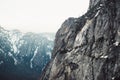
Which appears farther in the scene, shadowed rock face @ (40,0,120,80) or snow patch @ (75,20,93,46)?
snow patch @ (75,20,93,46)

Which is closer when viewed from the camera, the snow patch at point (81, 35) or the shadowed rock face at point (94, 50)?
the shadowed rock face at point (94, 50)

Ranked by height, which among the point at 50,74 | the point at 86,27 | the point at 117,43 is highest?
the point at 86,27

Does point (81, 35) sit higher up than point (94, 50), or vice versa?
point (81, 35)

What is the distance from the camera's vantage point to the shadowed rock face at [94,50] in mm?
71750

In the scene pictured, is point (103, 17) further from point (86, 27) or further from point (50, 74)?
point (50, 74)

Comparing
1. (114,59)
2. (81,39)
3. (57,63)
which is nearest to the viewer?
(114,59)

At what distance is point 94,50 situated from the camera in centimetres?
7706

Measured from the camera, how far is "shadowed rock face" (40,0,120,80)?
71.8 m

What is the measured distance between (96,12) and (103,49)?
1553 cm

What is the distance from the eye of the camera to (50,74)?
9556 cm

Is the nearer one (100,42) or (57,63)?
(100,42)

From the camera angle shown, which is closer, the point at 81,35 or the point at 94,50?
the point at 94,50

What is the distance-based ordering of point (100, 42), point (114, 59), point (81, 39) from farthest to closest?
1. point (81, 39)
2. point (100, 42)
3. point (114, 59)

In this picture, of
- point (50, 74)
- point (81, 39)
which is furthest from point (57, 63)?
point (81, 39)
